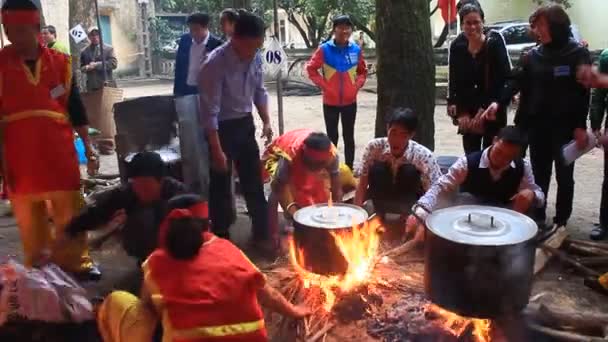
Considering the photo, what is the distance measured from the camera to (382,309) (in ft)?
12.0

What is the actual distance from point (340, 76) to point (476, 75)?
206 cm

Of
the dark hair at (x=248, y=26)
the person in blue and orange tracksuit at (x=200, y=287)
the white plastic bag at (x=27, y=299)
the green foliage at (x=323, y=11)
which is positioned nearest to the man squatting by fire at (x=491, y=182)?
the dark hair at (x=248, y=26)

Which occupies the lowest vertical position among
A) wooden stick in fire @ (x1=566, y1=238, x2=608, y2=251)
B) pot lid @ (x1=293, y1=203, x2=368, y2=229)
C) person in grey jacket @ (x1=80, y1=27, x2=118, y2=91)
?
wooden stick in fire @ (x1=566, y1=238, x2=608, y2=251)

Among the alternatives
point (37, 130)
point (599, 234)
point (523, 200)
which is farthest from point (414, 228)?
point (37, 130)

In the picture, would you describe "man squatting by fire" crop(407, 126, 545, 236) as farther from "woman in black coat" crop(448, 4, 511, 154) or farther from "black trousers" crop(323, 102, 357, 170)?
"black trousers" crop(323, 102, 357, 170)

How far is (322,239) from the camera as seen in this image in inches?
131

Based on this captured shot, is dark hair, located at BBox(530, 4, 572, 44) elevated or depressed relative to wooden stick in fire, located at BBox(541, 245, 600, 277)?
elevated

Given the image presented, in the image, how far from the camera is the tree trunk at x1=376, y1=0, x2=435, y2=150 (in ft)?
19.5

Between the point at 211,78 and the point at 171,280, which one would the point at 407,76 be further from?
the point at 171,280

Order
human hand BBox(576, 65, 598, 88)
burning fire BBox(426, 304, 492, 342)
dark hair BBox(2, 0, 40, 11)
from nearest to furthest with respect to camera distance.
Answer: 1. burning fire BBox(426, 304, 492, 342)
2. dark hair BBox(2, 0, 40, 11)
3. human hand BBox(576, 65, 598, 88)

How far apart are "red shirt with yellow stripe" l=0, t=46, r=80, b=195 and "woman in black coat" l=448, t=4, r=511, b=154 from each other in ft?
10.8

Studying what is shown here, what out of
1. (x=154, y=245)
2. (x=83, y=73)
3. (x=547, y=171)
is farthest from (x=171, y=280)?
(x=83, y=73)

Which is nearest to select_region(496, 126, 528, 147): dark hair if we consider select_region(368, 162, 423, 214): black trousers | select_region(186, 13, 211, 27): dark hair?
select_region(368, 162, 423, 214): black trousers

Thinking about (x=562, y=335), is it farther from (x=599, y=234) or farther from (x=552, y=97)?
(x=552, y=97)
